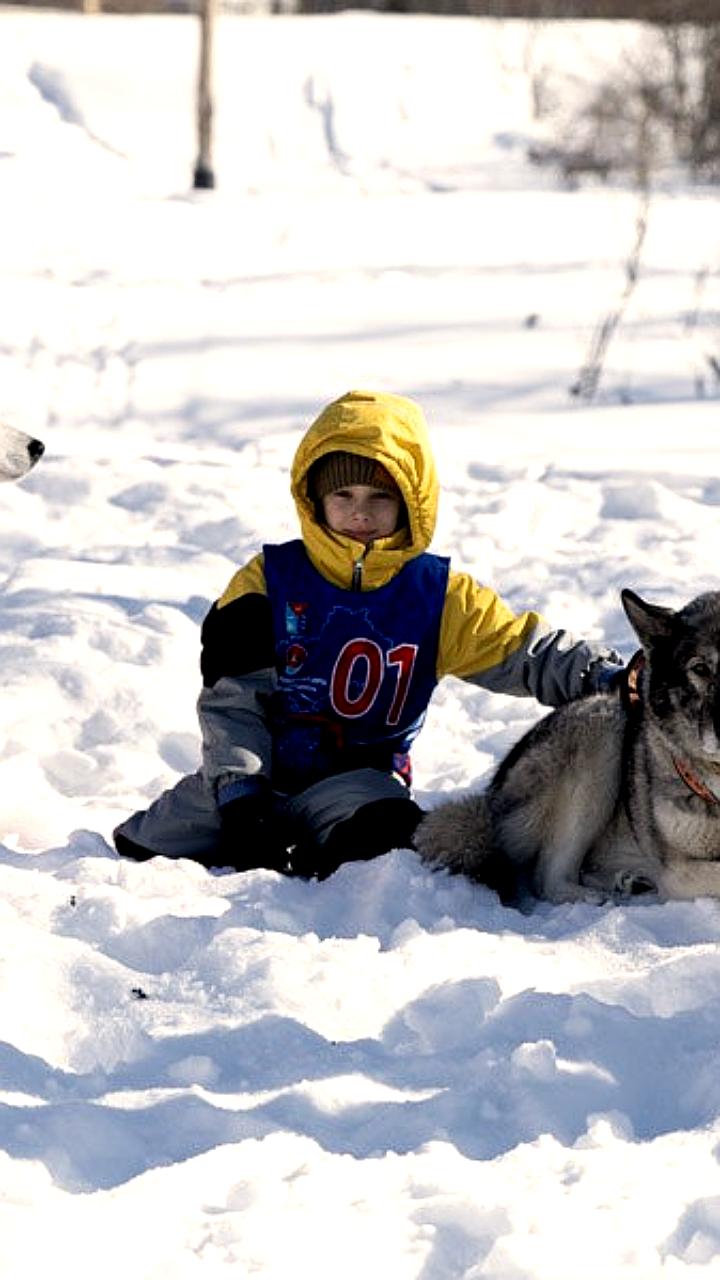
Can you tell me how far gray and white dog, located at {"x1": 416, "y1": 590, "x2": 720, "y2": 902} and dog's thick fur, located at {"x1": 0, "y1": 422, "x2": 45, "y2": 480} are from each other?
2.05m

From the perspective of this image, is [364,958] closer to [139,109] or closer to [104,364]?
[104,364]

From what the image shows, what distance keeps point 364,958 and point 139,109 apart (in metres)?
23.6

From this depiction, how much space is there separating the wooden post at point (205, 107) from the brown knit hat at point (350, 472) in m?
17.9

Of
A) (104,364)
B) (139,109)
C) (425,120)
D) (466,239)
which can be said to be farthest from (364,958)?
(425,120)

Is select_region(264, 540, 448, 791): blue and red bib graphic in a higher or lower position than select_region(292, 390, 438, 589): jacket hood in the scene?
lower

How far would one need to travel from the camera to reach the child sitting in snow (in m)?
4.72

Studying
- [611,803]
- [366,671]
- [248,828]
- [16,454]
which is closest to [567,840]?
[611,803]

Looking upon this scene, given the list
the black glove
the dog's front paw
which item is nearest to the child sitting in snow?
the black glove

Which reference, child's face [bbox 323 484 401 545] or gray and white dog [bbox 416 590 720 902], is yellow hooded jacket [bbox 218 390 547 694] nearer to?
child's face [bbox 323 484 401 545]

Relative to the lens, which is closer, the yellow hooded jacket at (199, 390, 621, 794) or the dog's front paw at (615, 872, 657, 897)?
the dog's front paw at (615, 872, 657, 897)

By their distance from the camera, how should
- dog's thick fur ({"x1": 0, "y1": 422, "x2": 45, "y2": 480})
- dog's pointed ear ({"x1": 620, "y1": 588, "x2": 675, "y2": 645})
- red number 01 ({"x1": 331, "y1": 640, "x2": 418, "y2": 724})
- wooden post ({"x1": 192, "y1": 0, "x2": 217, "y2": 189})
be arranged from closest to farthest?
dog's pointed ear ({"x1": 620, "y1": 588, "x2": 675, "y2": 645}), red number 01 ({"x1": 331, "y1": 640, "x2": 418, "y2": 724}), dog's thick fur ({"x1": 0, "y1": 422, "x2": 45, "y2": 480}), wooden post ({"x1": 192, "y1": 0, "x2": 217, "y2": 189})

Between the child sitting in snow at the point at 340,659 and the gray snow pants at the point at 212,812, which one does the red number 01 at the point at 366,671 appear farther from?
the gray snow pants at the point at 212,812

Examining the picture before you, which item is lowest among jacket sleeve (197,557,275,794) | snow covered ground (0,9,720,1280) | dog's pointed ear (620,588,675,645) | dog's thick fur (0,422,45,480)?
snow covered ground (0,9,720,1280)

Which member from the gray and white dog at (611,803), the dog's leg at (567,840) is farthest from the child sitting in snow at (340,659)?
the dog's leg at (567,840)
